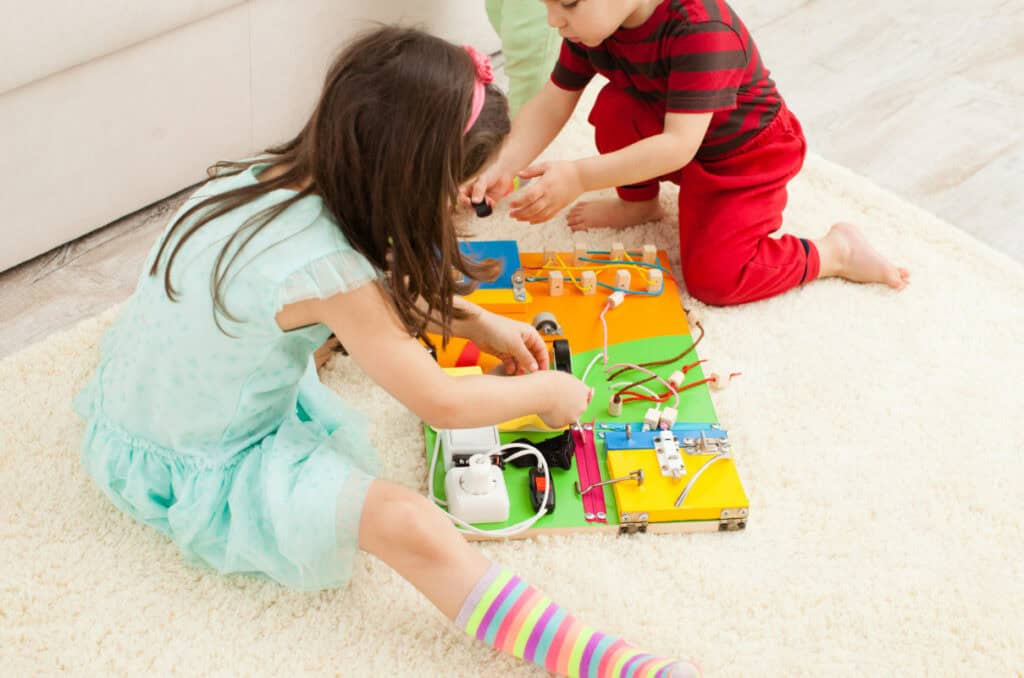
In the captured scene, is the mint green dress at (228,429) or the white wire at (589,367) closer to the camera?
the mint green dress at (228,429)

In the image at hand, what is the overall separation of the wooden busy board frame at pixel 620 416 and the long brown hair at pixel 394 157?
32 centimetres

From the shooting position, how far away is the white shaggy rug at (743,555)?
1.02m

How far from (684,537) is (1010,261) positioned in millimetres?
738

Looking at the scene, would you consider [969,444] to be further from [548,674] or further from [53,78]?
[53,78]

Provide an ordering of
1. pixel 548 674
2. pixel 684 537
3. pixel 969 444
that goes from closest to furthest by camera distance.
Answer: pixel 548 674
pixel 684 537
pixel 969 444

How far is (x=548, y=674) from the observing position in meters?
1.00

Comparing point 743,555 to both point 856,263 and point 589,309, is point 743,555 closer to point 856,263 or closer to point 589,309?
point 589,309

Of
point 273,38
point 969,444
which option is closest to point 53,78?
point 273,38

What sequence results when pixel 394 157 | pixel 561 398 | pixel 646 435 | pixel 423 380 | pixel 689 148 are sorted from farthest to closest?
pixel 689 148
pixel 646 435
pixel 561 398
pixel 423 380
pixel 394 157

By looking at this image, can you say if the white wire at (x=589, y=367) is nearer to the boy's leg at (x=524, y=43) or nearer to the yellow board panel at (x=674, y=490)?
the yellow board panel at (x=674, y=490)

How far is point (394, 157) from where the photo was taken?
0.84 m

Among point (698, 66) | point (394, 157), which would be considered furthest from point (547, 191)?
point (394, 157)

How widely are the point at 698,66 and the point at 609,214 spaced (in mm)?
338

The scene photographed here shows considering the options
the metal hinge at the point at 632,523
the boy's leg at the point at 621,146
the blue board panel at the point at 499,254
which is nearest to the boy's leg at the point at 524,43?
the boy's leg at the point at 621,146
